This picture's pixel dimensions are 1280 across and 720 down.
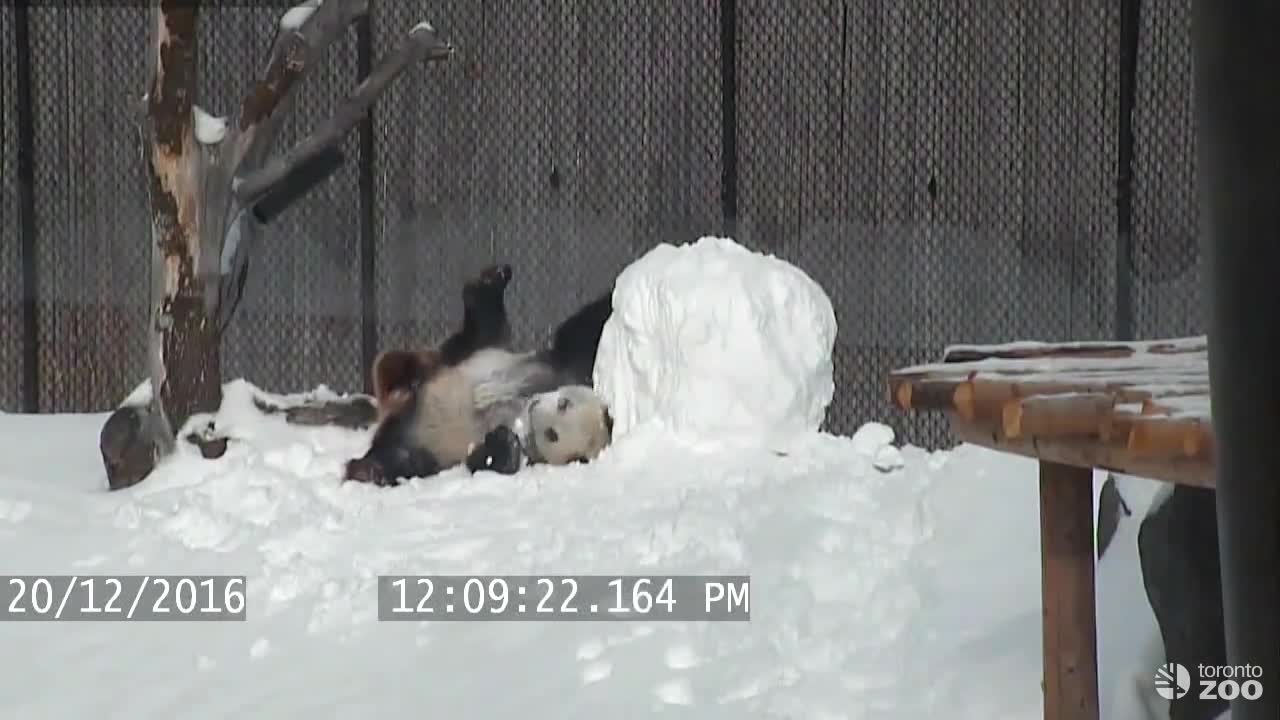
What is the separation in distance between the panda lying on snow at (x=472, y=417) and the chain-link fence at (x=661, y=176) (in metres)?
0.62

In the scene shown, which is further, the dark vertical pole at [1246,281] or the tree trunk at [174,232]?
the tree trunk at [174,232]

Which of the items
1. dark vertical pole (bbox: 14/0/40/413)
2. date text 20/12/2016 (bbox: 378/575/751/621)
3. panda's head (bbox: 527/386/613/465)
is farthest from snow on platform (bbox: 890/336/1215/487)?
dark vertical pole (bbox: 14/0/40/413)

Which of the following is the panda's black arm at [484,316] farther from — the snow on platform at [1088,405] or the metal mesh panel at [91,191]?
the snow on platform at [1088,405]

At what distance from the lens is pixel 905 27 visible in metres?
5.71

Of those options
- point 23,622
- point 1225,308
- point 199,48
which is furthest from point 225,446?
point 1225,308

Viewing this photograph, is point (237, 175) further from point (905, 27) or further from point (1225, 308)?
point (1225, 308)

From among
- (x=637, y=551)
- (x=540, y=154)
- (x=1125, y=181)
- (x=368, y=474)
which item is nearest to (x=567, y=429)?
(x=368, y=474)

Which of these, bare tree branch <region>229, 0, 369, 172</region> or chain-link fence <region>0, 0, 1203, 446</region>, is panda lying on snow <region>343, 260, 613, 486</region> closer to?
chain-link fence <region>0, 0, 1203, 446</region>

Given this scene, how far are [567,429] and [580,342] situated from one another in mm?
488

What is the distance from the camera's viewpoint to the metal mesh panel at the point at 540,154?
5.88 m

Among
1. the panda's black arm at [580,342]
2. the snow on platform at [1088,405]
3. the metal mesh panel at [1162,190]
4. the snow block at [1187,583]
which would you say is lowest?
the snow block at [1187,583]

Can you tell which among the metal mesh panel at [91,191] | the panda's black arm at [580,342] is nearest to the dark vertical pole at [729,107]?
the panda's black arm at [580,342]

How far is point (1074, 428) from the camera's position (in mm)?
2061

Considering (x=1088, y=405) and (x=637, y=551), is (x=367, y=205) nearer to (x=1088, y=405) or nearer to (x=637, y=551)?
(x=637, y=551)
